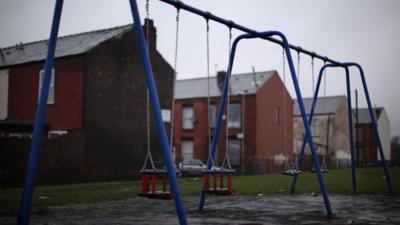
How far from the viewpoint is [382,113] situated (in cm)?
7381

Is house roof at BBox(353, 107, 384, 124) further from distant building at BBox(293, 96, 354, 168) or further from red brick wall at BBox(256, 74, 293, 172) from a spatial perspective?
red brick wall at BBox(256, 74, 293, 172)

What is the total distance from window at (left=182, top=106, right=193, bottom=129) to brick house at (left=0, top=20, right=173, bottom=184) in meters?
12.5

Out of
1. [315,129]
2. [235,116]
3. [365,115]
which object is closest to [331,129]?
[315,129]

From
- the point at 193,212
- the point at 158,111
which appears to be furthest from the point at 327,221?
the point at 158,111

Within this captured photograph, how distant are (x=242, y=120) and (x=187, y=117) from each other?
577cm

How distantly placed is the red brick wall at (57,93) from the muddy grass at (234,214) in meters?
14.5

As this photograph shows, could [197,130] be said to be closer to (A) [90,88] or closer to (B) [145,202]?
(A) [90,88]

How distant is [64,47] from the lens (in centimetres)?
2781

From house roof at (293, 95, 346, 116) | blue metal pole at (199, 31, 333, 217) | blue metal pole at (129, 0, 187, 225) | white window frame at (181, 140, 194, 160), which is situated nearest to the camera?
blue metal pole at (129, 0, 187, 225)

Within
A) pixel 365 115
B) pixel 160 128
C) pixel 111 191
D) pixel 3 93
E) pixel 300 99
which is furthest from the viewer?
pixel 365 115

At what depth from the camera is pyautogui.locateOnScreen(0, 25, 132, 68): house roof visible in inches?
1037

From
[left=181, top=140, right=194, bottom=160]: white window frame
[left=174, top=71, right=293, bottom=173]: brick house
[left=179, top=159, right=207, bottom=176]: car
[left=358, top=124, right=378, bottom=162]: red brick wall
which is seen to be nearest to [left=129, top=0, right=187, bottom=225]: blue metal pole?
[left=179, top=159, right=207, bottom=176]: car

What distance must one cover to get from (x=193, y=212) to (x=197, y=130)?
32.5 m

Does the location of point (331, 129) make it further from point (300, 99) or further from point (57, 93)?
point (300, 99)
